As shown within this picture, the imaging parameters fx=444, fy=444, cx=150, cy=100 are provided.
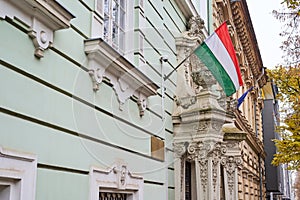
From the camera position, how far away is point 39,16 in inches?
171

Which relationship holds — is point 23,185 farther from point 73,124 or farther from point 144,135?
point 144,135

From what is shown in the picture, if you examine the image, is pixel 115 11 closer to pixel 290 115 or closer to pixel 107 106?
pixel 107 106

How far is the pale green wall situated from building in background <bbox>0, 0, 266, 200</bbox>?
12mm

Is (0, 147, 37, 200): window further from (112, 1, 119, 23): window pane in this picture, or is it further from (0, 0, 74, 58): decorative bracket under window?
(112, 1, 119, 23): window pane

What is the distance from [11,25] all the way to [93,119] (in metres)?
2.00

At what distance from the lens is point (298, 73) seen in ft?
43.0

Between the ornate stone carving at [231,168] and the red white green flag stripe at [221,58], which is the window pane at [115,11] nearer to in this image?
the red white green flag stripe at [221,58]

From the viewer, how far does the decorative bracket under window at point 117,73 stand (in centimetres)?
559

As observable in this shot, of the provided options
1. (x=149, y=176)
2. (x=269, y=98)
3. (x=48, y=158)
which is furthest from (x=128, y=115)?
(x=269, y=98)

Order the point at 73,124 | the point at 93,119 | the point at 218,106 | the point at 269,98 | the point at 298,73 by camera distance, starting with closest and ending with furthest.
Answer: the point at 73,124, the point at 93,119, the point at 218,106, the point at 298,73, the point at 269,98

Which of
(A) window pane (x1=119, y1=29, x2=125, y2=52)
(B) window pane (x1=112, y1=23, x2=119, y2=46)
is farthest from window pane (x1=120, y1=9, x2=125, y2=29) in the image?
(B) window pane (x1=112, y1=23, x2=119, y2=46)

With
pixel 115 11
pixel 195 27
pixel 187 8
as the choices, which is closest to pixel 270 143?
pixel 195 27

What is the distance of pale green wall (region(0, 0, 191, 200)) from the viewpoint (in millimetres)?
4047

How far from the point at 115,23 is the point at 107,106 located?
1.51 meters
